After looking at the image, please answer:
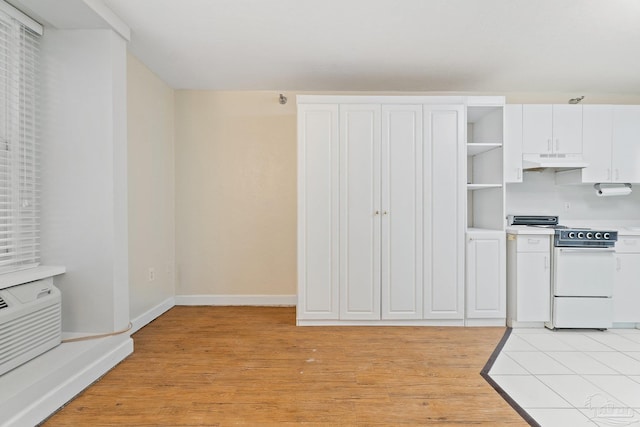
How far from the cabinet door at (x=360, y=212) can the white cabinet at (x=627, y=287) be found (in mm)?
2238

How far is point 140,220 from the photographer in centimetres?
333

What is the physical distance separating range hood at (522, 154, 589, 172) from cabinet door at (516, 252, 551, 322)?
885mm

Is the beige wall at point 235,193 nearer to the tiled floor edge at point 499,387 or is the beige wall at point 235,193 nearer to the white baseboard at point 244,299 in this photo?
the white baseboard at point 244,299

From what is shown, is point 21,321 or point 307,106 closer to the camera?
point 21,321

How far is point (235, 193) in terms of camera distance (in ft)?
13.3

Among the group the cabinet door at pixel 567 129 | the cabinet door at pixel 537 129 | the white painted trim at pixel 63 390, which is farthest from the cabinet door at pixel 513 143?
the white painted trim at pixel 63 390

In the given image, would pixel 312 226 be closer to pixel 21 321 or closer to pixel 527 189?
pixel 21 321

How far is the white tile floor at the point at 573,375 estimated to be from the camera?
193cm

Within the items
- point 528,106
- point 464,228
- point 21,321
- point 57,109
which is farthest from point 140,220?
point 528,106

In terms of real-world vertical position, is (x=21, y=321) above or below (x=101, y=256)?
below

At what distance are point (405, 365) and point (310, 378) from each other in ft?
2.32

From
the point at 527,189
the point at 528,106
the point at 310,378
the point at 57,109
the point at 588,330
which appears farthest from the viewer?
the point at 527,189

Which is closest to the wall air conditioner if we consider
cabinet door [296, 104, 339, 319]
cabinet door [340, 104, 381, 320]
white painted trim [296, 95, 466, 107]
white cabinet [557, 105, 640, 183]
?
cabinet door [296, 104, 339, 319]

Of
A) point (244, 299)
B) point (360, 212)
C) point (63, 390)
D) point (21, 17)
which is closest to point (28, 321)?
point (63, 390)
